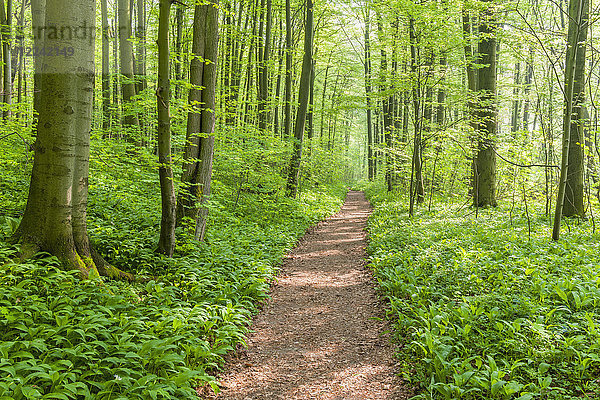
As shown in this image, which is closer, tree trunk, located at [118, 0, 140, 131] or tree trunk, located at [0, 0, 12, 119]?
tree trunk, located at [0, 0, 12, 119]

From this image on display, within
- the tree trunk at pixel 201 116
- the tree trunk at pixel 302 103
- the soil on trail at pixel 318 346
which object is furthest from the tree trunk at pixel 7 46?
the soil on trail at pixel 318 346

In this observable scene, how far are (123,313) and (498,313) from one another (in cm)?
398

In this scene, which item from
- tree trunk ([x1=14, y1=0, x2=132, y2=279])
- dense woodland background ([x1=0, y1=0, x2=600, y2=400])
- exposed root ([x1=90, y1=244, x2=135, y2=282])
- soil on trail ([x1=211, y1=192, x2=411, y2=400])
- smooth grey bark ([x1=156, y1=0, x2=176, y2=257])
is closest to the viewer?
dense woodland background ([x1=0, y1=0, x2=600, y2=400])

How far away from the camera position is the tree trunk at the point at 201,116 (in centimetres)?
656

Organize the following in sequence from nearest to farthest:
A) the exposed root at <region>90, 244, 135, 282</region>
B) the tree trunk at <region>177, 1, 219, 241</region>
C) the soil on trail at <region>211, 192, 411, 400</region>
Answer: the soil on trail at <region>211, 192, 411, 400</region>, the exposed root at <region>90, 244, 135, 282</region>, the tree trunk at <region>177, 1, 219, 241</region>

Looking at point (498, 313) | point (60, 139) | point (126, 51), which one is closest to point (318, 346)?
point (498, 313)

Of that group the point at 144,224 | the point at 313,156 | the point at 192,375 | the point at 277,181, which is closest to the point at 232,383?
the point at 192,375

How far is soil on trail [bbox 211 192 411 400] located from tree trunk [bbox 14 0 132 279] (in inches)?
85.1

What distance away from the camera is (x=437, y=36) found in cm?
984

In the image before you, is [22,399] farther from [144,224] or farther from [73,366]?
[144,224]

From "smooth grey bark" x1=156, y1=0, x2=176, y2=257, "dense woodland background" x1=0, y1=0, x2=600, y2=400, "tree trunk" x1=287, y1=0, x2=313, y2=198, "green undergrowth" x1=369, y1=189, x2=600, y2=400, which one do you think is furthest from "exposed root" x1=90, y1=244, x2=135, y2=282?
"tree trunk" x1=287, y1=0, x2=313, y2=198

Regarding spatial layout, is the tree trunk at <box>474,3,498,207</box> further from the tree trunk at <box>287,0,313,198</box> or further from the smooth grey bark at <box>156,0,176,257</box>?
the smooth grey bark at <box>156,0,176,257</box>

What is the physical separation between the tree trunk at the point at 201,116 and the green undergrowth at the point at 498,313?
3.53 m

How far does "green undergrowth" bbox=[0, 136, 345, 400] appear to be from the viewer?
275cm
